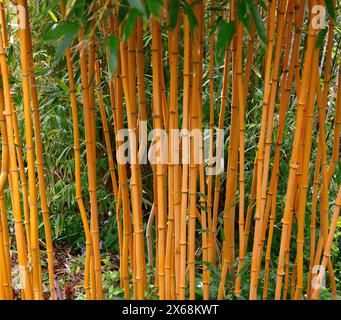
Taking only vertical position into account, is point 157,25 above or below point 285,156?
above

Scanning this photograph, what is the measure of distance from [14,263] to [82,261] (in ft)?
1.17

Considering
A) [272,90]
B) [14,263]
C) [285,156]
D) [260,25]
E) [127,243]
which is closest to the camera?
[260,25]

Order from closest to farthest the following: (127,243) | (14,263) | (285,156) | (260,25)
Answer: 1. (260,25)
2. (127,243)
3. (285,156)
4. (14,263)

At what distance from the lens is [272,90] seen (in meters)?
1.01
